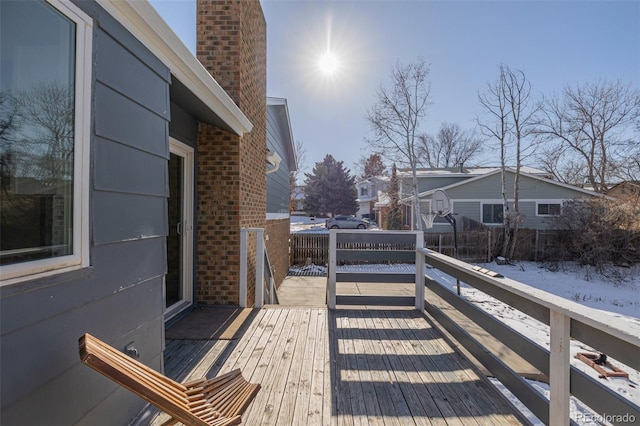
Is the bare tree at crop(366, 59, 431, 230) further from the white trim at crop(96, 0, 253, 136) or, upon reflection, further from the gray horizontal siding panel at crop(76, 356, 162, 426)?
the gray horizontal siding panel at crop(76, 356, 162, 426)

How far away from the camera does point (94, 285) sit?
1.48 m

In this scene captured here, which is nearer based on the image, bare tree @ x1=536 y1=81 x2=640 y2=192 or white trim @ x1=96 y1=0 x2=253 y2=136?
white trim @ x1=96 y1=0 x2=253 y2=136

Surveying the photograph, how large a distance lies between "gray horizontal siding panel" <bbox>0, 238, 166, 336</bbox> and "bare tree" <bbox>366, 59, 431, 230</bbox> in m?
13.4

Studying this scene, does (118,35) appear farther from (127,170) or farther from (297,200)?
(297,200)

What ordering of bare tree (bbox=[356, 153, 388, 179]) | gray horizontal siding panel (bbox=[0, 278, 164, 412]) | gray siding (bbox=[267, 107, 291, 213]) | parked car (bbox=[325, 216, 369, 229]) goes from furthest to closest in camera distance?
1. parked car (bbox=[325, 216, 369, 229])
2. bare tree (bbox=[356, 153, 388, 179])
3. gray siding (bbox=[267, 107, 291, 213])
4. gray horizontal siding panel (bbox=[0, 278, 164, 412])

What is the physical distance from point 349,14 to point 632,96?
20539 millimetres

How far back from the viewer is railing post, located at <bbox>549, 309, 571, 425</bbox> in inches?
59.2

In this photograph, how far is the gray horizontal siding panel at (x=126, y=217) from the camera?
1.51 metres

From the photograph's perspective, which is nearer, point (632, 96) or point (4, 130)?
point (4, 130)

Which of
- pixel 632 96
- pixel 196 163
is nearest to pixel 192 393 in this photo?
pixel 196 163

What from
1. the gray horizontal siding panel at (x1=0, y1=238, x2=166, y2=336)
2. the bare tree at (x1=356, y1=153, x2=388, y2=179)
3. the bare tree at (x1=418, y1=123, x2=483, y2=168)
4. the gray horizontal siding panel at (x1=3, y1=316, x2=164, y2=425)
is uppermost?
the bare tree at (x1=418, y1=123, x2=483, y2=168)

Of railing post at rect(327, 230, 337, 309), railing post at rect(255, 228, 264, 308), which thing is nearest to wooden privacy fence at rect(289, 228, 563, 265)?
railing post at rect(255, 228, 264, 308)

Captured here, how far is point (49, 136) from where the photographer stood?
131 centimetres

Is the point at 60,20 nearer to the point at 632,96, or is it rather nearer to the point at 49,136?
the point at 49,136
